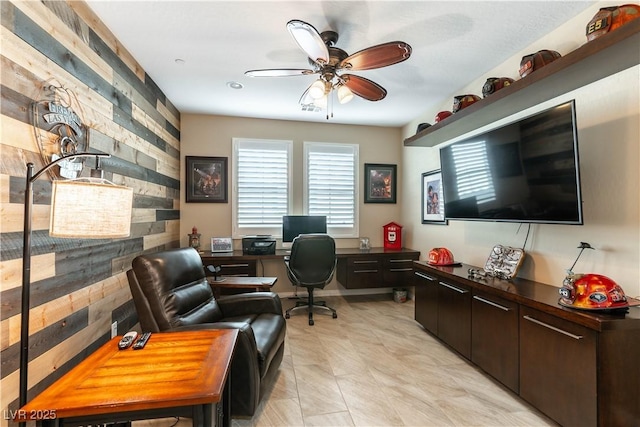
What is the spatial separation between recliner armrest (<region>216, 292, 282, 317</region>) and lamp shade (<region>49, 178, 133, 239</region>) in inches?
54.4

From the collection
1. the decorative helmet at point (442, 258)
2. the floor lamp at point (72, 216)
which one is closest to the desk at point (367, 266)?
the decorative helmet at point (442, 258)

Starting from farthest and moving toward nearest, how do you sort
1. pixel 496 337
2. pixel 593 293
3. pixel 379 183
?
pixel 379 183, pixel 496 337, pixel 593 293

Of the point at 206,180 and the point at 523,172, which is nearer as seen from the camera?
the point at 523,172

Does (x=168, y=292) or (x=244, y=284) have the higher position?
(x=168, y=292)

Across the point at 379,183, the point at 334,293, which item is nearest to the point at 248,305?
the point at 334,293

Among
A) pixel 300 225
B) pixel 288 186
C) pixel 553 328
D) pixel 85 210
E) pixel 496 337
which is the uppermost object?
pixel 288 186

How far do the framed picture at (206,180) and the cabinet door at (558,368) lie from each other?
382 cm

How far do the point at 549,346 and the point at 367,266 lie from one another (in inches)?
95.3

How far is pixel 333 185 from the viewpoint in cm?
473

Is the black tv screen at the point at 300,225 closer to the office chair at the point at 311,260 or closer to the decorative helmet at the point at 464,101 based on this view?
the office chair at the point at 311,260

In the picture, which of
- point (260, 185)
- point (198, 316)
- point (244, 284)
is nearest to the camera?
point (198, 316)

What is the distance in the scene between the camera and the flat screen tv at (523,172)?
1866 mm

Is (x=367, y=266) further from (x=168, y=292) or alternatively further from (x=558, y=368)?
(x=168, y=292)

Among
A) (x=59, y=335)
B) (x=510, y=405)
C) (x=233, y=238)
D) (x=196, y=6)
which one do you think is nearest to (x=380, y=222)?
(x=233, y=238)
